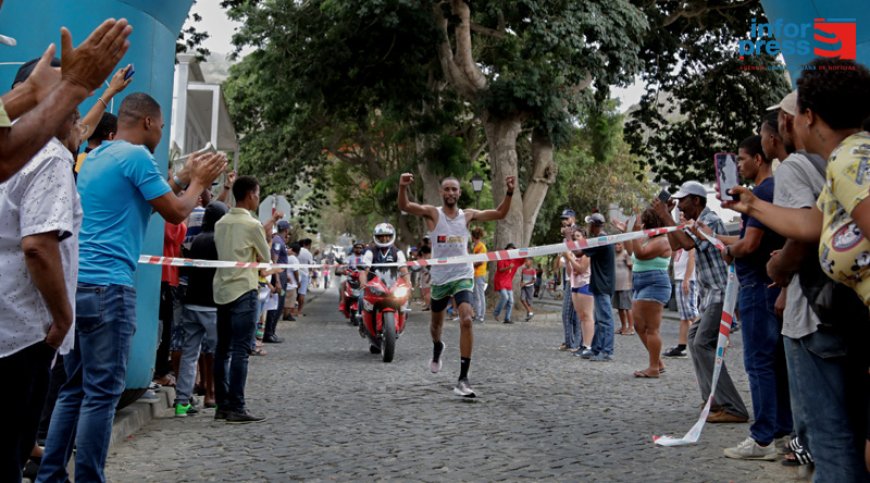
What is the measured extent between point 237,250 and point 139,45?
5.60 ft

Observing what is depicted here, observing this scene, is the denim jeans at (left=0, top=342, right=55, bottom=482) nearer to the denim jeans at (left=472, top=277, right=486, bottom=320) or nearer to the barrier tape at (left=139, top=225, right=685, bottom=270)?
the barrier tape at (left=139, top=225, right=685, bottom=270)

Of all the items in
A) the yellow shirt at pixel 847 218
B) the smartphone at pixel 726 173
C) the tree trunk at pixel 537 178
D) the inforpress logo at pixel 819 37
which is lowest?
the yellow shirt at pixel 847 218

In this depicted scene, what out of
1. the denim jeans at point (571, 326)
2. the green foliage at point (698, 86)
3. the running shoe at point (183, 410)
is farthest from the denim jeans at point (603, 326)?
the green foliage at point (698, 86)

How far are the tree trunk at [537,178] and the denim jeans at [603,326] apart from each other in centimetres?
1138

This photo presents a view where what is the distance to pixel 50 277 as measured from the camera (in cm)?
289

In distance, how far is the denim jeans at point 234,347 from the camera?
6.53 meters

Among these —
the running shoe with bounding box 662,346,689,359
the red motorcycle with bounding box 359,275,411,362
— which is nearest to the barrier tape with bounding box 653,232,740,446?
the red motorcycle with bounding box 359,275,411,362

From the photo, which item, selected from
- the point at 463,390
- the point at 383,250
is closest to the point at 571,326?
the point at 383,250

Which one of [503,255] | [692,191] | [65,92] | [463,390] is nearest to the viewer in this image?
[65,92]

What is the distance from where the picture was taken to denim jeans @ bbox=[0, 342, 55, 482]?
275cm

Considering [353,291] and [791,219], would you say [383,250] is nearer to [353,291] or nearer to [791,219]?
[353,291]

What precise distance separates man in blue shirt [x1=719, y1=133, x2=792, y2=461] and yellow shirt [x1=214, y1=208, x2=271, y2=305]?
3.50 meters

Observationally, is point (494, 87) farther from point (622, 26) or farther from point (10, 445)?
point (10, 445)

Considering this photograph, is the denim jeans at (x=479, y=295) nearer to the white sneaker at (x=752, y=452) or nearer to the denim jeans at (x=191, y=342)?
the denim jeans at (x=191, y=342)
